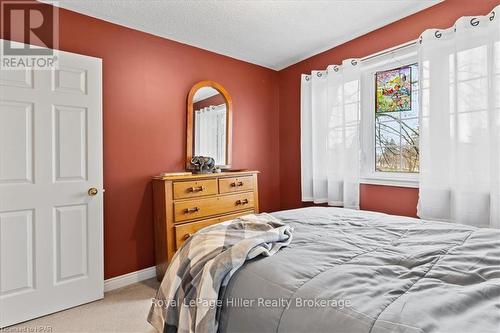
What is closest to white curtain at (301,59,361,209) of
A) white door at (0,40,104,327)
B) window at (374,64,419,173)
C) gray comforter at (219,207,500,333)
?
window at (374,64,419,173)

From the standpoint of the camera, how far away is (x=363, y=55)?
9.51ft

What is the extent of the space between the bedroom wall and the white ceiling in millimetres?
147

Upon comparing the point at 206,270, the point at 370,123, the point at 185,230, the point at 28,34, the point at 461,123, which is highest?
the point at 28,34

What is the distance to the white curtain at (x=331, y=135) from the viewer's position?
289cm

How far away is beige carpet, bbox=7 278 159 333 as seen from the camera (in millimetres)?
1951

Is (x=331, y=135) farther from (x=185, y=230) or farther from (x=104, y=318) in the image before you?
(x=104, y=318)

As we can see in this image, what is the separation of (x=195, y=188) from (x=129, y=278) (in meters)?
1.07

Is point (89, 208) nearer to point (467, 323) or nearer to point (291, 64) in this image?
point (467, 323)

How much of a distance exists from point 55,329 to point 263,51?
129 inches

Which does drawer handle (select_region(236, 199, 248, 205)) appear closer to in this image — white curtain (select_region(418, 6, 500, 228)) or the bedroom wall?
the bedroom wall

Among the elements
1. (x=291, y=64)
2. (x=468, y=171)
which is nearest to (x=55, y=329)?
(x=468, y=171)

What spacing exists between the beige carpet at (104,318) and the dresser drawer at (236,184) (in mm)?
1208

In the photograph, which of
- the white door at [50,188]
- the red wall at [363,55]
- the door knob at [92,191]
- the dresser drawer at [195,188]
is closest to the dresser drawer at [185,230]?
the dresser drawer at [195,188]

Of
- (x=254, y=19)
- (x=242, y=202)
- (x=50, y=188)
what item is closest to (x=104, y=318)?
(x=50, y=188)
